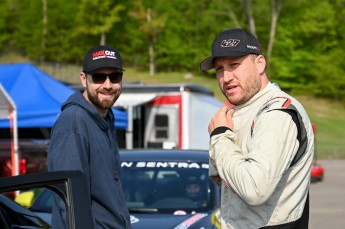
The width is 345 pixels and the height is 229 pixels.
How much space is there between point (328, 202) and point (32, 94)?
25.6 ft

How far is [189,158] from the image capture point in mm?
6348

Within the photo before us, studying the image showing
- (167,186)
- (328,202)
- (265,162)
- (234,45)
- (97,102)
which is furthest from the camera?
(328,202)

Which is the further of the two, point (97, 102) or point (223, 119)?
point (97, 102)

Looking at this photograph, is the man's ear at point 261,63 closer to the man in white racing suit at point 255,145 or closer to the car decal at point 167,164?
the man in white racing suit at point 255,145

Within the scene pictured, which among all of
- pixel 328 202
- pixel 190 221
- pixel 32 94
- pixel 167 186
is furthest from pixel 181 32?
pixel 190 221

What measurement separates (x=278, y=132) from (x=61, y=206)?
905mm

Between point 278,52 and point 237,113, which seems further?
point 278,52

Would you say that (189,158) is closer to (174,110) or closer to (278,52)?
(174,110)

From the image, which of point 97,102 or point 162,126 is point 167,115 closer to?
point 162,126

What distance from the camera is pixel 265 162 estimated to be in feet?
8.16

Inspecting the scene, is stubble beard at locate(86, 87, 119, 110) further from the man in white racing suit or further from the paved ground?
the paved ground

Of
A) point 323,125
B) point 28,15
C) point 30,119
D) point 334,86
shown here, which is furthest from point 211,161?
point 28,15

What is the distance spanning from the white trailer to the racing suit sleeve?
1102 cm

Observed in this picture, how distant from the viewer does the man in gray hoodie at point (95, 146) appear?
10.6 ft
